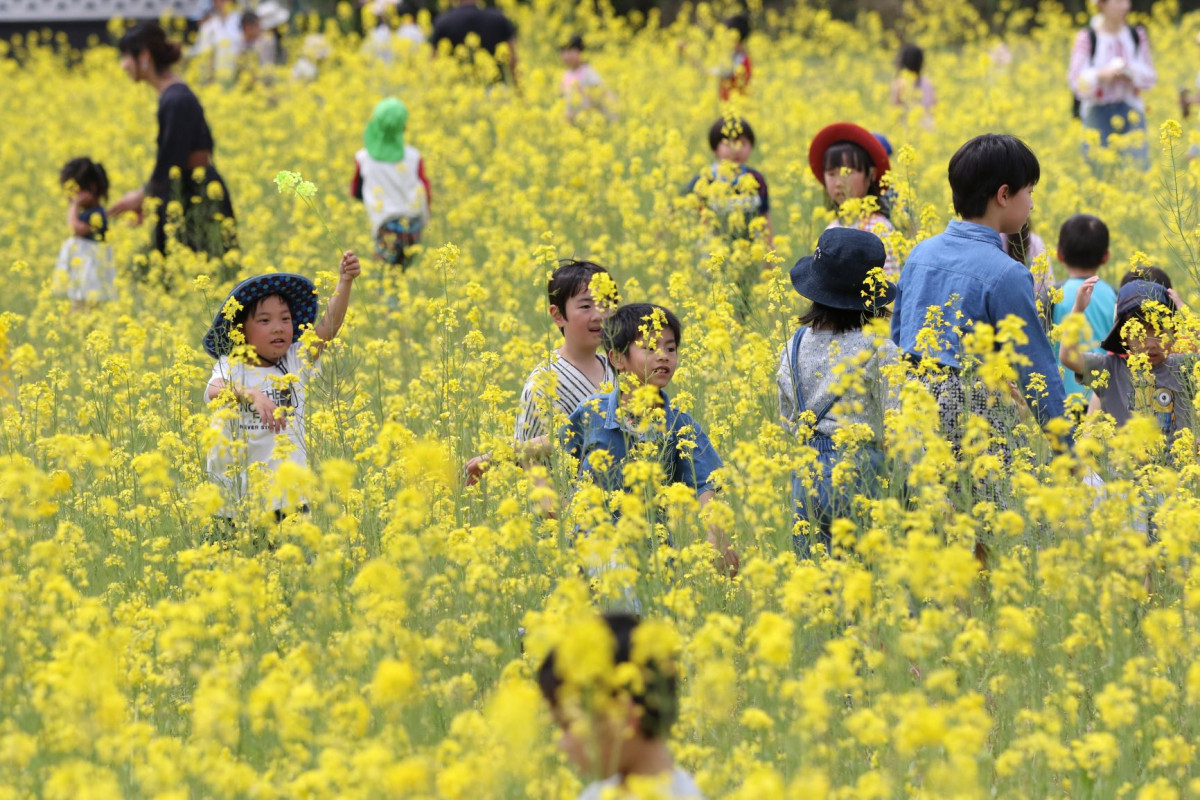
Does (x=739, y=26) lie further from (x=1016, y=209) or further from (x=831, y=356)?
(x=831, y=356)

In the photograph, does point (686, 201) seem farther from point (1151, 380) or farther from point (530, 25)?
point (530, 25)

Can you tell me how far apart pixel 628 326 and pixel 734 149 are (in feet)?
12.1

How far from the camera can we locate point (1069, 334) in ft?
13.6

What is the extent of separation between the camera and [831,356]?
16.3 feet

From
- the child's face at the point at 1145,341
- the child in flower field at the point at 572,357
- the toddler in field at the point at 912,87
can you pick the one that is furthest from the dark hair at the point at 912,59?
the child in flower field at the point at 572,357

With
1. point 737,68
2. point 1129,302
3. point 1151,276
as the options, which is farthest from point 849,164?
point 737,68

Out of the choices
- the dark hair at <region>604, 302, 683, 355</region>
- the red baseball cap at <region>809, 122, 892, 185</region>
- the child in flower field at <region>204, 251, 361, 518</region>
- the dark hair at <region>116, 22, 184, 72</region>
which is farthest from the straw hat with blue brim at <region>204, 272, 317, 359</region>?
the dark hair at <region>116, 22, 184, 72</region>

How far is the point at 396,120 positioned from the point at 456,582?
18.1 ft

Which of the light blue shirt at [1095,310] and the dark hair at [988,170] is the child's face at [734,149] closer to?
the light blue shirt at [1095,310]

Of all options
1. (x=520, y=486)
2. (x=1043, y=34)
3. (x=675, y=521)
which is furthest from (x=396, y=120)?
(x=1043, y=34)

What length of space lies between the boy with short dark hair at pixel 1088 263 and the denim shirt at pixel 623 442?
1.90 meters

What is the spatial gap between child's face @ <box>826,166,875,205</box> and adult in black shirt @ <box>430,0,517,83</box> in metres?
7.48

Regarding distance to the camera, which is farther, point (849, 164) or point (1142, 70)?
point (1142, 70)

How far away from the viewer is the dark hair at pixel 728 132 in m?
8.50
